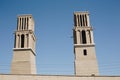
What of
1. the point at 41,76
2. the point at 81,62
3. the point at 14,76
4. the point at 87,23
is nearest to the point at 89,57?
the point at 81,62

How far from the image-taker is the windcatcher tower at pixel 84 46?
4106cm

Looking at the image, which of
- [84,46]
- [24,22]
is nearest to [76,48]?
[84,46]

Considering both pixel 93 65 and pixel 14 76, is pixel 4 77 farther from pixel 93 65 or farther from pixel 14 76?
pixel 93 65

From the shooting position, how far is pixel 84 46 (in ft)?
143

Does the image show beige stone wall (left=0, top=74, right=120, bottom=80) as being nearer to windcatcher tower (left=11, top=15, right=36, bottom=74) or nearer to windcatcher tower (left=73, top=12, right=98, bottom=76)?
windcatcher tower (left=73, top=12, right=98, bottom=76)

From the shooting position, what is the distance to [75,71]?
41.3 meters

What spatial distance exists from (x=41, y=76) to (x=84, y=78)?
6.53m

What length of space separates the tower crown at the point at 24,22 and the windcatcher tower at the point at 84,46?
1047 cm

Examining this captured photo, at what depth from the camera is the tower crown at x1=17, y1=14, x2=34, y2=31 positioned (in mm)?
47812

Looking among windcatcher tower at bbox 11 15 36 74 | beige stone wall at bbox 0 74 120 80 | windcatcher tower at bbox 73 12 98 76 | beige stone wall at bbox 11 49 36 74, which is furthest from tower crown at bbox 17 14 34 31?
beige stone wall at bbox 0 74 120 80

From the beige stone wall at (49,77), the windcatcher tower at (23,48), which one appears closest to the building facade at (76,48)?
the windcatcher tower at (23,48)

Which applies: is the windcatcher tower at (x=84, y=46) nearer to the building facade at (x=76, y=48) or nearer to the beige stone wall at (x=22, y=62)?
the building facade at (x=76, y=48)

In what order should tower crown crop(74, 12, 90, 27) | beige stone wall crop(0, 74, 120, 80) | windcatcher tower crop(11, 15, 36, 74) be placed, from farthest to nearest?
1. tower crown crop(74, 12, 90, 27)
2. windcatcher tower crop(11, 15, 36, 74)
3. beige stone wall crop(0, 74, 120, 80)

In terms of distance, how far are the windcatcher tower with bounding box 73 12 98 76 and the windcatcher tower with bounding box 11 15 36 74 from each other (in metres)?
9.67
